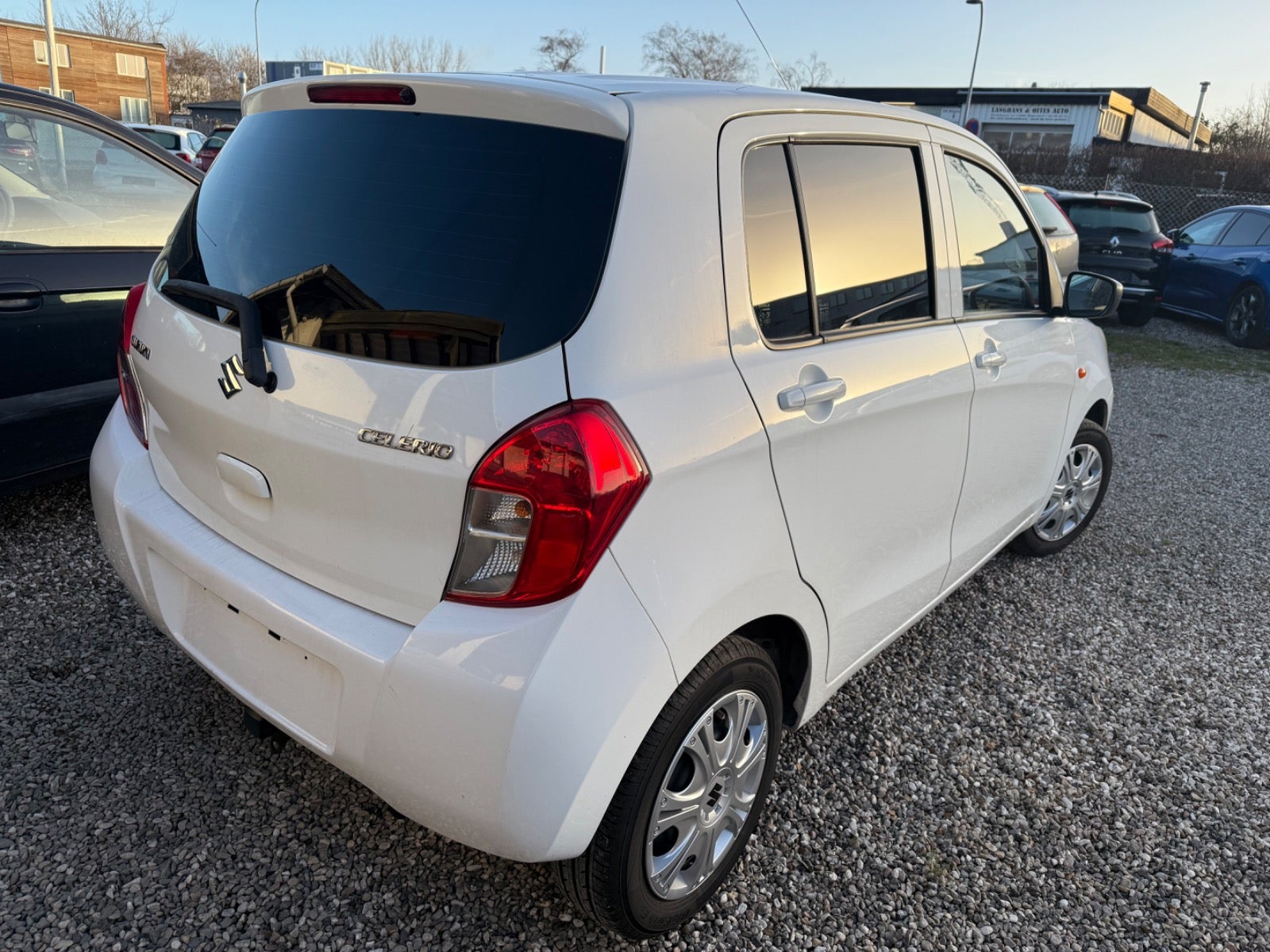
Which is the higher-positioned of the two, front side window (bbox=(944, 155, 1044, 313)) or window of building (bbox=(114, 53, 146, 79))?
window of building (bbox=(114, 53, 146, 79))

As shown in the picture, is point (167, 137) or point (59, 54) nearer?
point (167, 137)

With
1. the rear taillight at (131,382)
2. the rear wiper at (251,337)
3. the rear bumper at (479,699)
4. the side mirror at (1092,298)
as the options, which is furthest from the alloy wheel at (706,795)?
the side mirror at (1092,298)

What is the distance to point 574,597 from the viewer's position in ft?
5.14

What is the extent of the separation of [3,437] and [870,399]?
3138 millimetres

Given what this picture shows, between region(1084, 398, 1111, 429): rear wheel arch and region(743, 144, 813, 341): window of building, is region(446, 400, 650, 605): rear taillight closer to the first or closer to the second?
region(743, 144, 813, 341): window of building

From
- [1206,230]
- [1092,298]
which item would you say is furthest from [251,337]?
[1206,230]

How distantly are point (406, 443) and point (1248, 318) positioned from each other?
12.6 metres

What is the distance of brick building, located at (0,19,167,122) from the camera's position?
44.6 meters

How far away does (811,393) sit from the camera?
2.01m

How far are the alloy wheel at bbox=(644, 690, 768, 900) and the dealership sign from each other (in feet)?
173

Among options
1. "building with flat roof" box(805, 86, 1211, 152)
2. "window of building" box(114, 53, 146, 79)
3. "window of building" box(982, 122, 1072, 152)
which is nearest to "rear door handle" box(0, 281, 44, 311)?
"building with flat roof" box(805, 86, 1211, 152)

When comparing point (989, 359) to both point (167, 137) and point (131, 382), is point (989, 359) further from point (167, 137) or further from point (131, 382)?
point (167, 137)

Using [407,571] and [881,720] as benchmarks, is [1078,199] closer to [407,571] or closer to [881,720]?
[881,720]

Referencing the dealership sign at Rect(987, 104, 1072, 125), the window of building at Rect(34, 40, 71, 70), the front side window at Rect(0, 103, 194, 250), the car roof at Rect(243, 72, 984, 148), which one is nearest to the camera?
the car roof at Rect(243, 72, 984, 148)
